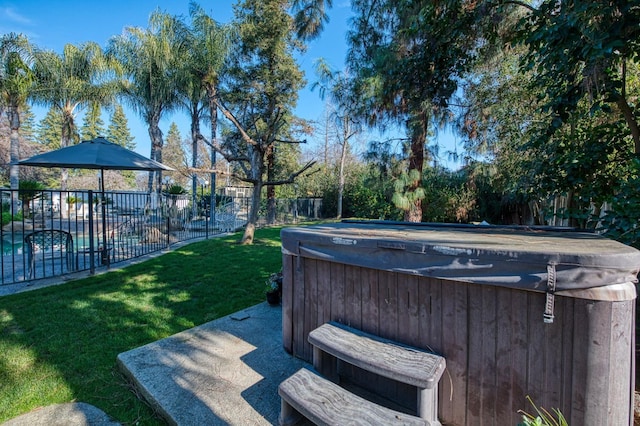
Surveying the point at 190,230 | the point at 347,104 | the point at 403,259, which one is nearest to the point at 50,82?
the point at 190,230

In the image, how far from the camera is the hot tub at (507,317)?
4.19 ft

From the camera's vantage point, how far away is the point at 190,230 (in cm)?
1093

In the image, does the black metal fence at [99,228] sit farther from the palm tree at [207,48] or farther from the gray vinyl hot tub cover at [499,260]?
the gray vinyl hot tub cover at [499,260]

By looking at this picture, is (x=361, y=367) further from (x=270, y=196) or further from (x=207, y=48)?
(x=270, y=196)

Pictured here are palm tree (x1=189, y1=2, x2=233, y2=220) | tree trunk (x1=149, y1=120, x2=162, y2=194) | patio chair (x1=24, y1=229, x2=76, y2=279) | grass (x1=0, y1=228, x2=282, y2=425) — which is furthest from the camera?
tree trunk (x1=149, y1=120, x2=162, y2=194)

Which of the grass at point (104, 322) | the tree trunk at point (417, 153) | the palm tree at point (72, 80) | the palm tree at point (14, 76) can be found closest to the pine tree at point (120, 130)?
the palm tree at point (72, 80)

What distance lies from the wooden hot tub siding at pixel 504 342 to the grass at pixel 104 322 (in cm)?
158

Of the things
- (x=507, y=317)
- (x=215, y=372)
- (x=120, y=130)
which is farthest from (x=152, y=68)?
(x=120, y=130)

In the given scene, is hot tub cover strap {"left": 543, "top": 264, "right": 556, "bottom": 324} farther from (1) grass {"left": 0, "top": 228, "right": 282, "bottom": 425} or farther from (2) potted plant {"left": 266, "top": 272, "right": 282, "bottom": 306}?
(2) potted plant {"left": 266, "top": 272, "right": 282, "bottom": 306}

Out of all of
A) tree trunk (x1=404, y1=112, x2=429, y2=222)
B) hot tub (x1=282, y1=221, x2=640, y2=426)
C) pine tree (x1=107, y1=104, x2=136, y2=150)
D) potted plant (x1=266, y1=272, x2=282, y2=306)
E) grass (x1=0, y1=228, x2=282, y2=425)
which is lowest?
grass (x1=0, y1=228, x2=282, y2=425)

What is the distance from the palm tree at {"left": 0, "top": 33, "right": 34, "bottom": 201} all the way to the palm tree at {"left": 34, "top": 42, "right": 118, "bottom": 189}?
0.81m

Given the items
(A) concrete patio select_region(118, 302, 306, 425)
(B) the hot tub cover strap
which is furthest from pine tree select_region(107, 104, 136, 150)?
(B) the hot tub cover strap

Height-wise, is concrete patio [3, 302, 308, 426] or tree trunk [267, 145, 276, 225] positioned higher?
tree trunk [267, 145, 276, 225]

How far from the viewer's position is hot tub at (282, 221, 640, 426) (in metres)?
1.28
